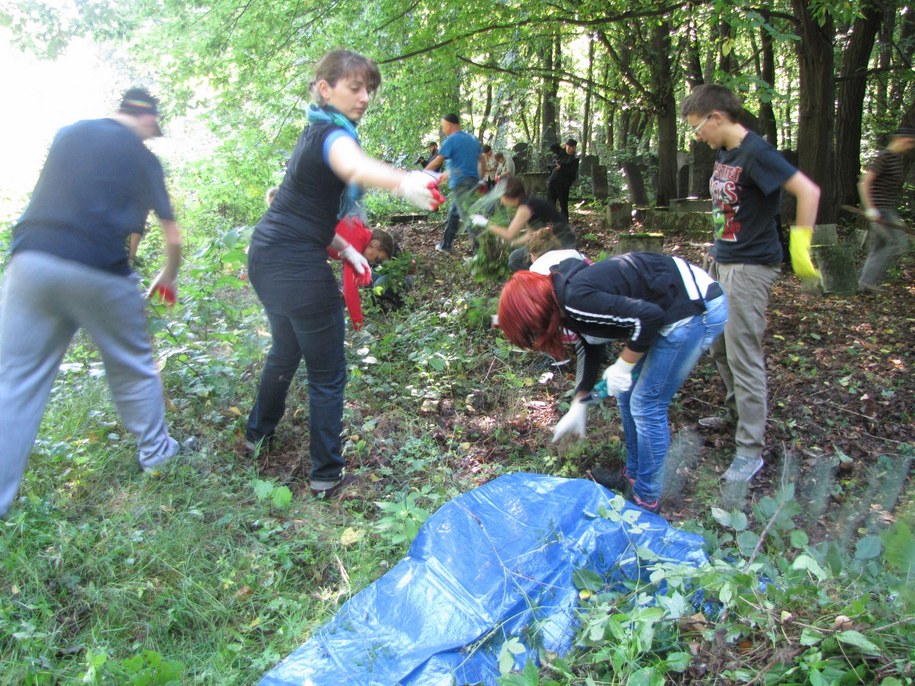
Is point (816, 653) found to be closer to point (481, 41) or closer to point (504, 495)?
point (504, 495)

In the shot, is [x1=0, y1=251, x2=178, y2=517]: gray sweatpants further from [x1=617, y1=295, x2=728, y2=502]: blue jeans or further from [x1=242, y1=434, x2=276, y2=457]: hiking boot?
[x1=617, y1=295, x2=728, y2=502]: blue jeans

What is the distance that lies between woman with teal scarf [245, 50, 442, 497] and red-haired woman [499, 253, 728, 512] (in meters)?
0.59

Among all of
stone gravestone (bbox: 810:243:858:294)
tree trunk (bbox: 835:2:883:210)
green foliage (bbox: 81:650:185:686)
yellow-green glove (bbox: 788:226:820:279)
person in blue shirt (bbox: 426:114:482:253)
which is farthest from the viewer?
tree trunk (bbox: 835:2:883:210)

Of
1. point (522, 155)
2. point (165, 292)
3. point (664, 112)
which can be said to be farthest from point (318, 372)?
point (522, 155)

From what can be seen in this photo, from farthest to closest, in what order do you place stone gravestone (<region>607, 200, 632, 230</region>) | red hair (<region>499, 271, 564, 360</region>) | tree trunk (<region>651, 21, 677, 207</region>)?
tree trunk (<region>651, 21, 677, 207</region>), stone gravestone (<region>607, 200, 632, 230</region>), red hair (<region>499, 271, 564, 360</region>)

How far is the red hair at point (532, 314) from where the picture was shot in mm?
2434

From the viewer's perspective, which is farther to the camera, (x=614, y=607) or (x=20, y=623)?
(x=20, y=623)

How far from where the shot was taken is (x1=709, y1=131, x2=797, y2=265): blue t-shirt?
296 centimetres

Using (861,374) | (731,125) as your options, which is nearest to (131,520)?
(731,125)

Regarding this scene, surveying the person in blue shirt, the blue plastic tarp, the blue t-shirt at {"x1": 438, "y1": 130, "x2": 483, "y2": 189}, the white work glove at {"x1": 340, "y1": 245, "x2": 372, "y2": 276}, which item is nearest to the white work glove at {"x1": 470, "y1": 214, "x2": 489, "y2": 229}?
the person in blue shirt

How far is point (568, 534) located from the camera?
7.55ft

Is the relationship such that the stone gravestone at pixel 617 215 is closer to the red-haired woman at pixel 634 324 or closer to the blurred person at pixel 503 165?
the blurred person at pixel 503 165

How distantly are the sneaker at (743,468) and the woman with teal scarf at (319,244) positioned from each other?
1.90m

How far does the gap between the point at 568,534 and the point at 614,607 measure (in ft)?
1.40
